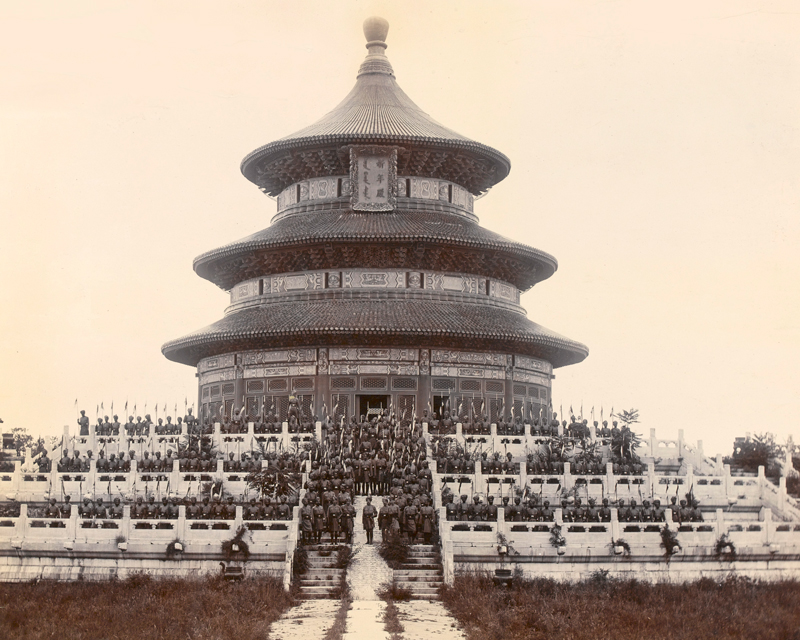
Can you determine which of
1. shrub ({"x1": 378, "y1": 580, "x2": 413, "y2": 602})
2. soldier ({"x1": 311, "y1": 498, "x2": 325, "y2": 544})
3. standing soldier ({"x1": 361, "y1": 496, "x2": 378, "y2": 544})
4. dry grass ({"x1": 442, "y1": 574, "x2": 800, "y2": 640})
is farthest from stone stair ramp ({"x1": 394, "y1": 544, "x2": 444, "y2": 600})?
soldier ({"x1": 311, "y1": 498, "x2": 325, "y2": 544})

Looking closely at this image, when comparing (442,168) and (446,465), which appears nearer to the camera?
(446,465)

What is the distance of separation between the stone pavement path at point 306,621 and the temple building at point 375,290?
18269 mm

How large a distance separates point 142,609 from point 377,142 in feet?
87.8

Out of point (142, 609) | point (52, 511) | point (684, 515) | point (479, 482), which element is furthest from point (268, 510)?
point (684, 515)

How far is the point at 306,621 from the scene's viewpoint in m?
21.9

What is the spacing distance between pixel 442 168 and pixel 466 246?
17.6 ft

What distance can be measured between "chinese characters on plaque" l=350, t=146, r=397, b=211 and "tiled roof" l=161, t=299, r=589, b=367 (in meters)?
4.37

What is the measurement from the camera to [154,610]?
74.8 ft

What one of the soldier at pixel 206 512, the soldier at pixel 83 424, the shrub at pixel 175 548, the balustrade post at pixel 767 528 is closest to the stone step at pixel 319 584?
the shrub at pixel 175 548

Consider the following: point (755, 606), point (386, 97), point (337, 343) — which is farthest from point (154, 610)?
point (386, 97)

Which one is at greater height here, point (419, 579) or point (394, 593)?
point (419, 579)

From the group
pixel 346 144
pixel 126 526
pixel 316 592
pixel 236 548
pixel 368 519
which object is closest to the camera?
pixel 316 592

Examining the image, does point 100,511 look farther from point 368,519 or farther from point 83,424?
point 83,424

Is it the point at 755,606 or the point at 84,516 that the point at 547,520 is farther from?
the point at 84,516
